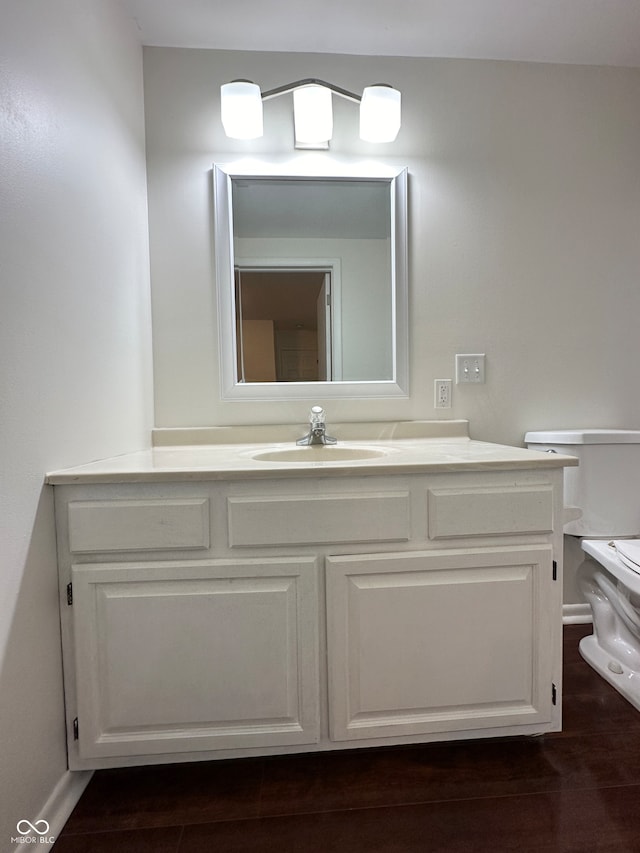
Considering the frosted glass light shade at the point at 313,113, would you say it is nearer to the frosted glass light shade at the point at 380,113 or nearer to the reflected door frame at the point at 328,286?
the frosted glass light shade at the point at 380,113

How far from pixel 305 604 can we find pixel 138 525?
16.3 inches

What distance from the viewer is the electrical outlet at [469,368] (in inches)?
65.6

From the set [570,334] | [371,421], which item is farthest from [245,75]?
[570,334]

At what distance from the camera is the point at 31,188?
2.95 ft

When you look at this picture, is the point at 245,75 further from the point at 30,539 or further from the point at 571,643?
the point at 571,643

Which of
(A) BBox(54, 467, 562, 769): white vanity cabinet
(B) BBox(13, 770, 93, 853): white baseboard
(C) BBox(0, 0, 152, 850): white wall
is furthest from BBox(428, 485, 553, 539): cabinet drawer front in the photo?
(B) BBox(13, 770, 93, 853): white baseboard

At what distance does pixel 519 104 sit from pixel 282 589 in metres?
1.81

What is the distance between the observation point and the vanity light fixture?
146 cm

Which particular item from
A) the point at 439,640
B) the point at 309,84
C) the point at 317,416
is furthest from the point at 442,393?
the point at 309,84

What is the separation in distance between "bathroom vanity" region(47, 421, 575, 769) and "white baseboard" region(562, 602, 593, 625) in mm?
700

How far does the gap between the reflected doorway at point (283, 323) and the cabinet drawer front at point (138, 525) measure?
0.68 meters

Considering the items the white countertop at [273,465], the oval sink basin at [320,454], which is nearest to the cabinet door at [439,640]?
the white countertop at [273,465]

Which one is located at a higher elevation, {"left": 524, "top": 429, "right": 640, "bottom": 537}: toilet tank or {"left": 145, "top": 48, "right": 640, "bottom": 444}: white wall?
{"left": 145, "top": 48, "right": 640, "bottom": 444}: white wall

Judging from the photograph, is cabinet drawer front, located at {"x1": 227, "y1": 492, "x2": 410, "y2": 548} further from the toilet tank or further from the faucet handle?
the toilet tank
